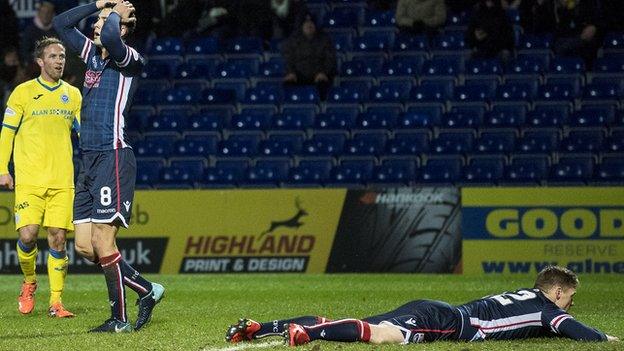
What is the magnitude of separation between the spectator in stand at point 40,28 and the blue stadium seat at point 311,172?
15.8 feet

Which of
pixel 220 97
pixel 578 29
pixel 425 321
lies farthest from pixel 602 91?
pixel 425 321

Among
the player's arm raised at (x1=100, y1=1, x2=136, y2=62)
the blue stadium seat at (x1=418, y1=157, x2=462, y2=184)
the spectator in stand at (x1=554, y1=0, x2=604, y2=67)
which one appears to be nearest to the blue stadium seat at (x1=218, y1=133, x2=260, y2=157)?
the blue stadium seat at (x1=418, y1=157, x2=462, y2=184)

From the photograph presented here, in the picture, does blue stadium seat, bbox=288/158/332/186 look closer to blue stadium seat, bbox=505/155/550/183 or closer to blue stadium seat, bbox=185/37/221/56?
blue stadium seat, bbox=505/155/550/183

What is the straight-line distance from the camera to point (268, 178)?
19750 mm

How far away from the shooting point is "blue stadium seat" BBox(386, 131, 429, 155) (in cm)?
1993

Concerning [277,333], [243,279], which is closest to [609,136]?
[243,279]

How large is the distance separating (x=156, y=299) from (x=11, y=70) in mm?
12914

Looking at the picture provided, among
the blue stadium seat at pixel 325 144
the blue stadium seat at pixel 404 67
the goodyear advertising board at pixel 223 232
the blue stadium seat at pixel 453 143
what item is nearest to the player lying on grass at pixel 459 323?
the goodyear advertising board at pixel 223 232

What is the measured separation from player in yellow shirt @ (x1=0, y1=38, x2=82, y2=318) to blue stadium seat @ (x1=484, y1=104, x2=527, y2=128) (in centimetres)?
1027

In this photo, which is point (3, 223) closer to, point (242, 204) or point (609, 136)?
point (242, 204)

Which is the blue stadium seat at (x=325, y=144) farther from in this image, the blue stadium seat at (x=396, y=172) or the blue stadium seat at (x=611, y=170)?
the blue stadium seat at (x=611, y=170)

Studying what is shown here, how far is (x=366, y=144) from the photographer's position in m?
20.1

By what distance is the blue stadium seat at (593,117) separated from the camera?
1998cm

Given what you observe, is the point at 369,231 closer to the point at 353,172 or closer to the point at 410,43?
the point at 353,172
